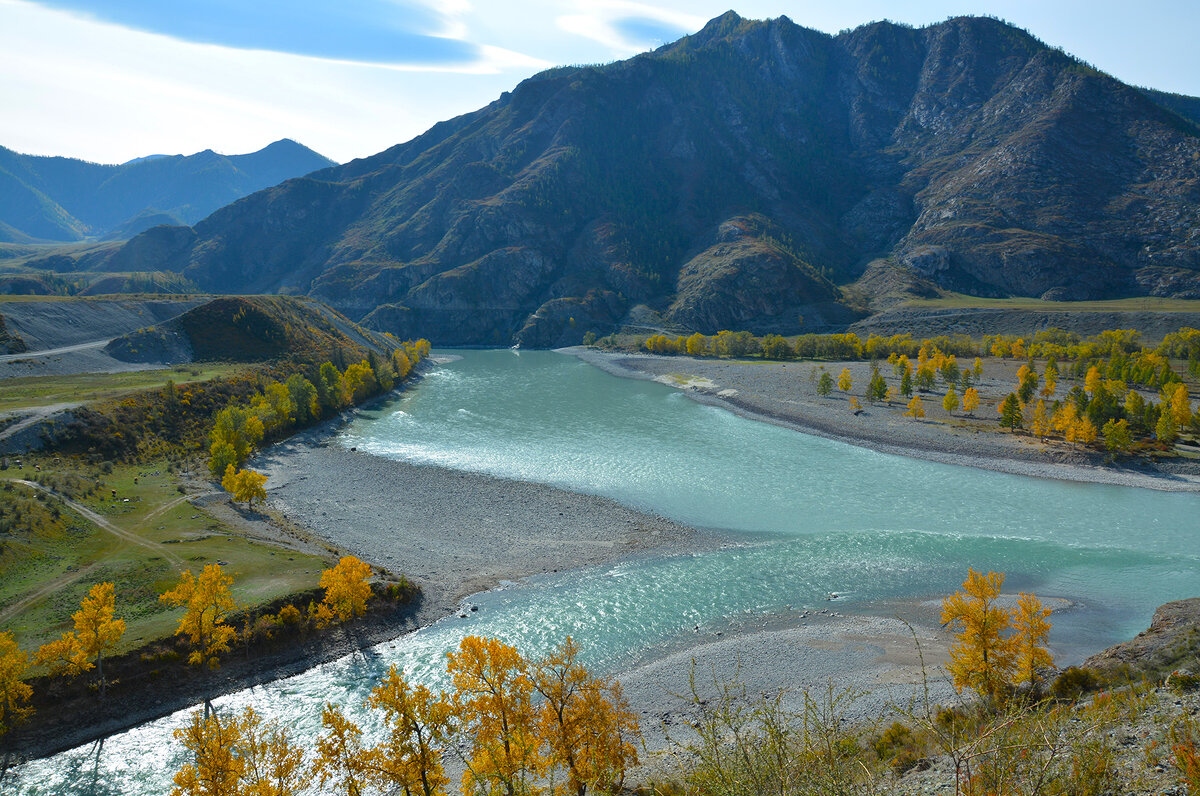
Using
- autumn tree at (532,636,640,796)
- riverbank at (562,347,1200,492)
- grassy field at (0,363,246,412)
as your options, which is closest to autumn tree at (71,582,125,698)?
autumn tree at (532,636,640,796)

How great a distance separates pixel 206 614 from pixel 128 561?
1118 cm

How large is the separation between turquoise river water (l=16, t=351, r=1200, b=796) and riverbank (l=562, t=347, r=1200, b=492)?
3.08 meters

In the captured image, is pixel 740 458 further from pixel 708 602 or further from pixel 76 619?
pixel 76 619

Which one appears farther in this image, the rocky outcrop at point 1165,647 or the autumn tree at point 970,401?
the autumn tree at point 970,401

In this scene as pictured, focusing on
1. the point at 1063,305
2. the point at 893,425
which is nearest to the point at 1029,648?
the point at 893,425

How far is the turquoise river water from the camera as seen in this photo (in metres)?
32.8

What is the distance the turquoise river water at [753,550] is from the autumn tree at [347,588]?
10.3 feet

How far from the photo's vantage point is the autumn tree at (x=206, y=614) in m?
31.6

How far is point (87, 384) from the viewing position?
7731cm

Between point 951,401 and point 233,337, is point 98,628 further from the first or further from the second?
point 951,401

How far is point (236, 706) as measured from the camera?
99.1ft

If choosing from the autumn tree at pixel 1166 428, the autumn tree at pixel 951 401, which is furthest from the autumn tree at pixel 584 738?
the autumn tree at pixel 951 401

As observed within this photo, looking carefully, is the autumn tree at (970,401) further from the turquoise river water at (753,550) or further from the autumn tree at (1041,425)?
the turquoise river water at (753,550)

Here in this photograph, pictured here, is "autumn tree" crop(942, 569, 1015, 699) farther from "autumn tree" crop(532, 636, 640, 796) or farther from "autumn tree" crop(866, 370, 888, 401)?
"autumn tree" crop(866, 370, 888, 401)
